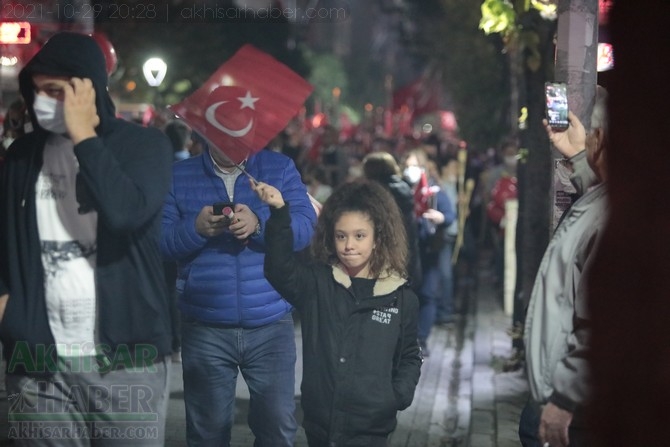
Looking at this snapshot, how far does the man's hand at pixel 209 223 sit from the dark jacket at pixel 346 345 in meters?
0.29

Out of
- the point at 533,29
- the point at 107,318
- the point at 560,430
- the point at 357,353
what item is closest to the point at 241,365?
the point at 357,353

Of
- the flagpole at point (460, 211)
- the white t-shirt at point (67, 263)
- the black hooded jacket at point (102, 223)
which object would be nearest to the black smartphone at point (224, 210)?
the black hooded jacket at point (102, 223)

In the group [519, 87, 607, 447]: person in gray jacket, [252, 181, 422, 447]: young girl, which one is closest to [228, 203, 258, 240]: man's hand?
[252, 181, 422, 447]: young girl

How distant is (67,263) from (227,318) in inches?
52.4

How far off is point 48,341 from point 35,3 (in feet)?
90.9

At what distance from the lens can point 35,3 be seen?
1221 inches

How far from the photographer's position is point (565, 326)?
4.30 metres

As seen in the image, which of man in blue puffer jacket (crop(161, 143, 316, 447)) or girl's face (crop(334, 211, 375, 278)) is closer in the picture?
girl's face (crop(334, 211, 375, 278))

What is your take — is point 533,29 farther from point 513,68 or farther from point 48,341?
point 513,68

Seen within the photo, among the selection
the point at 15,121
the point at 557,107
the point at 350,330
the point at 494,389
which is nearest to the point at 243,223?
the point at 350,330

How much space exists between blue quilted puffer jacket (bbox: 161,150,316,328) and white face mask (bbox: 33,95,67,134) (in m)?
1.20

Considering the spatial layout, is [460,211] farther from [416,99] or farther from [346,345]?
[416,99]

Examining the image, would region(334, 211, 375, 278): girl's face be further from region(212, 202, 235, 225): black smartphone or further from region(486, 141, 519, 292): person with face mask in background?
region(486, 141, 519, 292): person with face mask in background

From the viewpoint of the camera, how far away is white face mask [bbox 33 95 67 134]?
15.8ft
